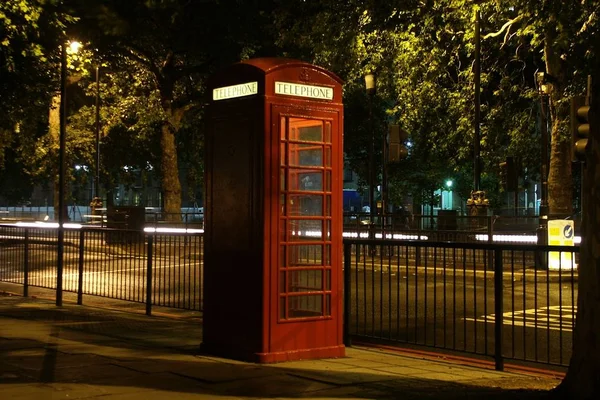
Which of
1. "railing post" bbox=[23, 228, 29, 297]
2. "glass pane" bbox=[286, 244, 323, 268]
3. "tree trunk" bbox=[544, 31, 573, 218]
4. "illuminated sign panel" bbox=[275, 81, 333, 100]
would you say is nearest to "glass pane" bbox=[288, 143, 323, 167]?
"illuminated sign panel" bbox=[275, 81, 333, 100]

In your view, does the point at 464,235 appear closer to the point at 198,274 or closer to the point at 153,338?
the point at 198,274

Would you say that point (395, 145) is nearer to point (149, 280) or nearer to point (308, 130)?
point (149, 280)

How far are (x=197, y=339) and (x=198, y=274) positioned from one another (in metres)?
2.16

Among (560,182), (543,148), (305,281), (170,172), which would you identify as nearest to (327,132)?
(305,281)

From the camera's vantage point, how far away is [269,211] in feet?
24.6

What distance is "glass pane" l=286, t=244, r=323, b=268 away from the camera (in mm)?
7734

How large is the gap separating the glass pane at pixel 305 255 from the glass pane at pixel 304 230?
8 centimetres

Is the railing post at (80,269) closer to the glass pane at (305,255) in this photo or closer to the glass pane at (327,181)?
the glass pane at (305,255)

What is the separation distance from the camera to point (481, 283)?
9.15 m

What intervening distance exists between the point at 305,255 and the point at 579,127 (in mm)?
2942

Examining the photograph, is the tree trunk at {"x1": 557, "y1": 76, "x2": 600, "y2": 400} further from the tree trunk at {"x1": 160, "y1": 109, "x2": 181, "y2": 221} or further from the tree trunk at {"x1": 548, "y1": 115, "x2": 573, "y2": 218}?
the tree trunk at {"x1": 160, "y1": 109, "x2": 181, "y2": 221}

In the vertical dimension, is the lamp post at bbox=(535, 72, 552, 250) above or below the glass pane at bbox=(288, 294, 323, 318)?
above

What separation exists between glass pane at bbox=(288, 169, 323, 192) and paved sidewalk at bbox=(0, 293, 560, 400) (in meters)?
1.72

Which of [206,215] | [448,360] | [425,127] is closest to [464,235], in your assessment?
[425,127]
